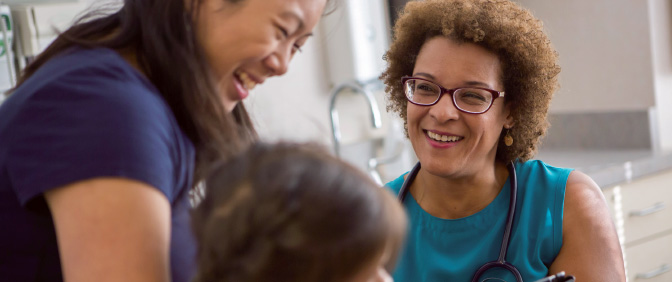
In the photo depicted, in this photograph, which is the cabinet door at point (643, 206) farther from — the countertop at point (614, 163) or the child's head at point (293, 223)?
the child's head at point (293, 223)

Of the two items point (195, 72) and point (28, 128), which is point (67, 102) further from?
point (195, 72)

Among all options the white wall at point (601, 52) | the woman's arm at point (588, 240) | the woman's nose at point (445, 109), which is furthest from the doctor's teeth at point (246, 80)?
the white wall at point (601, 52)

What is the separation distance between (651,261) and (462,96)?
5.29ft

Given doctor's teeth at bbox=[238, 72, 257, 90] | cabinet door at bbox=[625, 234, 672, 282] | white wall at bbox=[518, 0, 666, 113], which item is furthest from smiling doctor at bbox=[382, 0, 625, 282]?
white wall at bbox=[518, 0, 666, 113]


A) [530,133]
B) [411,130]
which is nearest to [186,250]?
[411,130]

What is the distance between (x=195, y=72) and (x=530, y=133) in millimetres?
1048

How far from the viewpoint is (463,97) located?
1567 mm

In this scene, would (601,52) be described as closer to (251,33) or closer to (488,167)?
(488,167)

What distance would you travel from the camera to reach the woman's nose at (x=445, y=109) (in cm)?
155

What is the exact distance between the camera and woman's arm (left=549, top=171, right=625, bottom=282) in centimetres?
143

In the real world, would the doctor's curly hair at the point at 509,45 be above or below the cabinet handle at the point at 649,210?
above

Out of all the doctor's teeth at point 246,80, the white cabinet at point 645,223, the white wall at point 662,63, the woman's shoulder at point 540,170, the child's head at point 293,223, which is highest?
the doctor's teeth at point 246,80

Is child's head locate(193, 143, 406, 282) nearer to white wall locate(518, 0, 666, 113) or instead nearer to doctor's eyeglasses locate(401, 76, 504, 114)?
doctor's eyeglasses locate(401, 76, 504, 114)

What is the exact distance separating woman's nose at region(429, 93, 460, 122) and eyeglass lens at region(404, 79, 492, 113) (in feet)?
0.03
